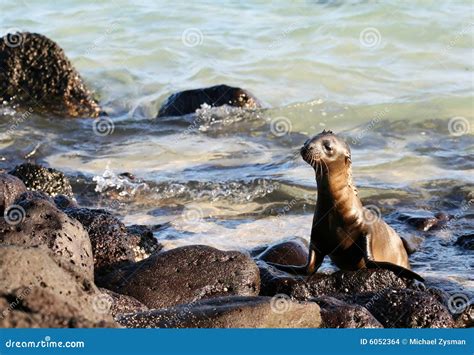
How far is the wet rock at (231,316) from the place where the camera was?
4.58 meters

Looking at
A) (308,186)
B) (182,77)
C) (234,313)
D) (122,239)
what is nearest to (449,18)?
(182,77)

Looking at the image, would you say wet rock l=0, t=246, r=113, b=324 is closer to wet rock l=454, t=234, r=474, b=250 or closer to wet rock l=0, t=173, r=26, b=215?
wet rock l=0, t=173, r=26, b=215

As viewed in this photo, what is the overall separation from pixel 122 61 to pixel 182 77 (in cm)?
194

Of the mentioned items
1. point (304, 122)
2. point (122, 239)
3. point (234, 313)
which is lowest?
point (304, 122)

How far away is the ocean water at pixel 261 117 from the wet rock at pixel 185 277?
6.33 ft

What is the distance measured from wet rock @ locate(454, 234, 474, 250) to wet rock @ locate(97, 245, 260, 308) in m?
2.65

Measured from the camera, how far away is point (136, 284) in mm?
6258

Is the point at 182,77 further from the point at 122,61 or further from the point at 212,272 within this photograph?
the point at 212,272

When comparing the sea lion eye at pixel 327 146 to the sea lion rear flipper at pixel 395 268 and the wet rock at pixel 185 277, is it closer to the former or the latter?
the sea lion rear flipper at pixel 395 268

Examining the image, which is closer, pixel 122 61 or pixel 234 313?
pixel 234 313

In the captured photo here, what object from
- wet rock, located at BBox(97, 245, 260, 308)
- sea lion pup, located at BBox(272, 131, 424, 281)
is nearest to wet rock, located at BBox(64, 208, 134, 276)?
wet rock, located at BBox(97, 245, 260, 308)

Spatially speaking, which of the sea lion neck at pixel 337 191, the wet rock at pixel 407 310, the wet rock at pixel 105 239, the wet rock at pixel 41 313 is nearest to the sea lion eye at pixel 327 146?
the sea lion neck at pixel 337 191

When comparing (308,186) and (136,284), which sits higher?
(136,284)

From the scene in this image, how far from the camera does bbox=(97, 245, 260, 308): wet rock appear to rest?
20.3 feet
